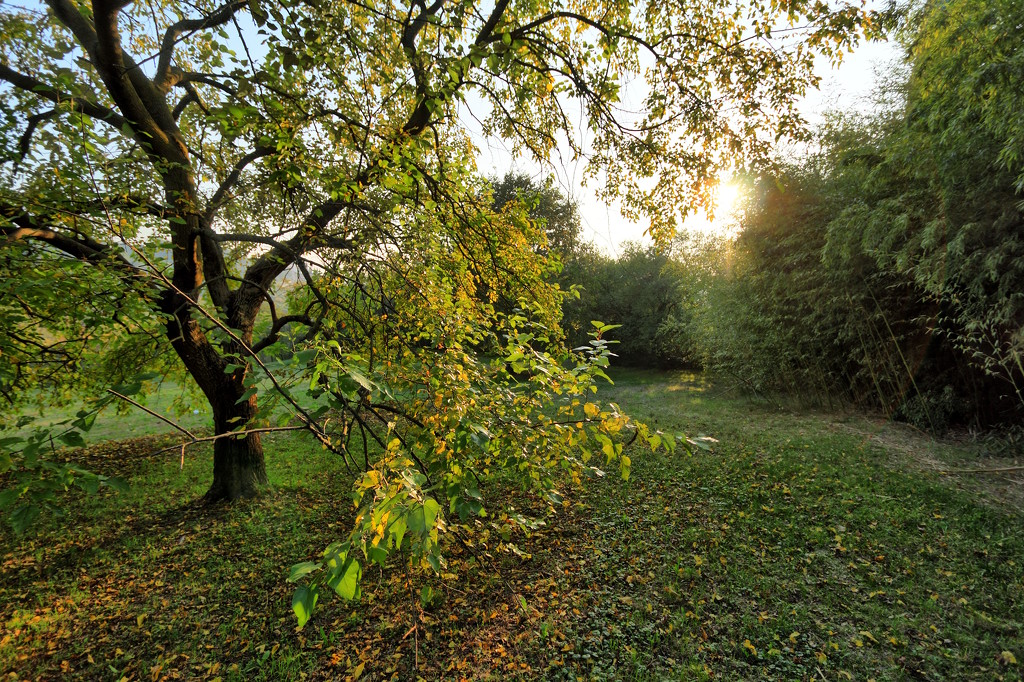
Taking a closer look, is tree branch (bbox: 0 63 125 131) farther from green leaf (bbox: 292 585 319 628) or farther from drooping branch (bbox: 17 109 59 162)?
green leaf (bbox: 292 585 319 628)

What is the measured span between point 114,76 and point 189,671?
4.89m

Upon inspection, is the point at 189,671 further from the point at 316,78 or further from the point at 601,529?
the point at 316,78

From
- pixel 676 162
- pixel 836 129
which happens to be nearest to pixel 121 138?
pixel 676 162

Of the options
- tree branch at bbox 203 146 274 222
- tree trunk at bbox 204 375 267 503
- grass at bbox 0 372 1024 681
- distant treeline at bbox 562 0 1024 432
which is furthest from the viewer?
tree trunk at bbox 204 375 267 503

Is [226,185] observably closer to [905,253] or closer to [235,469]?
[235,469]

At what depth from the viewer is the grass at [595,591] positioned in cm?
298

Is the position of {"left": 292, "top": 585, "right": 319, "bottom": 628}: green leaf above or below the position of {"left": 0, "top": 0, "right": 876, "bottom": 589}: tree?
below

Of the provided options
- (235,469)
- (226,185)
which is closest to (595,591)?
(235,469)

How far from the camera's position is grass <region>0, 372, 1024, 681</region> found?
117 inches

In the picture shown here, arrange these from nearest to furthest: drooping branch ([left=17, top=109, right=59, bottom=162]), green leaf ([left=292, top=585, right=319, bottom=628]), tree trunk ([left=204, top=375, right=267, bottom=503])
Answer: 1. green leaf ([left=292, top=585, right=319, bottom=628])
2. drooping branch ([left=17, top=109, right=59, bottom=162])
3. tree trunk ([left=204, top=375, right=267, bottom=503])

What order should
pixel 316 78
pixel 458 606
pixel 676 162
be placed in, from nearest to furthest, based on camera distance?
pixel 316 78, pixel 458 606, pixel 676 162

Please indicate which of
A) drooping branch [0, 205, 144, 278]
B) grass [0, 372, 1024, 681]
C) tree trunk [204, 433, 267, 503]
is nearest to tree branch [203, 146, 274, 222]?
drooping branch [0, 205, 144, 278]

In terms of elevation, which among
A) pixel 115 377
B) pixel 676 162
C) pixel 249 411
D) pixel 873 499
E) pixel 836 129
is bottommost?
pixel 873 499

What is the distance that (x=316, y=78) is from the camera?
10.8 feet
